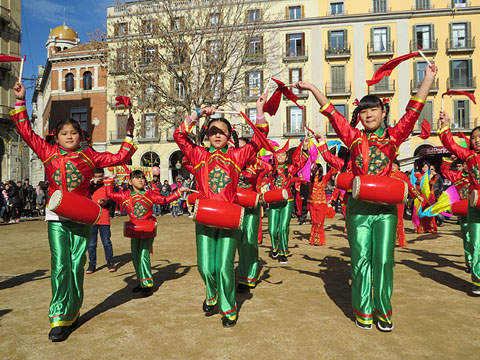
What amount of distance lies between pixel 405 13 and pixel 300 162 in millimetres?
25867

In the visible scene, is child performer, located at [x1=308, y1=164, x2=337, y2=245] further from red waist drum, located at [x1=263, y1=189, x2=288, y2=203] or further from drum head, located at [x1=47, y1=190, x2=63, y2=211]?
drum head, located at [x1=47, y1=190, x2=63, y2=211]

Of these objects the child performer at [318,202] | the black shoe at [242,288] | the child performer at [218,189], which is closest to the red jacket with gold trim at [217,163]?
the child performer at [218,189]

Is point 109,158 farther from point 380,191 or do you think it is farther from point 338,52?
point 338,52

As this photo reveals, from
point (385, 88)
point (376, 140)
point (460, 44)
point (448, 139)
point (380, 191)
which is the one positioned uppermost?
point (460, 44)

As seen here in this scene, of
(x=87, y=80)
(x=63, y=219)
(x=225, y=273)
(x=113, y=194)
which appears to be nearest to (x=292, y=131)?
(x=87, y=80)

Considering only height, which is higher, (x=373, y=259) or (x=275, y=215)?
(x=275, y=215)

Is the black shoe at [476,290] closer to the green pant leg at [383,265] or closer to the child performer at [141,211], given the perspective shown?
the green pant leg at [383,265]

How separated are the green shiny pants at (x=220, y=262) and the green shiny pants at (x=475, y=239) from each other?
3377mm

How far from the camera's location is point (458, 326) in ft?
12.8

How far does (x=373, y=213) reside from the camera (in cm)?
382

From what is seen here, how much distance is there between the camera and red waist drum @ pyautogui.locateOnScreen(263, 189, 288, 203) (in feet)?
21.3

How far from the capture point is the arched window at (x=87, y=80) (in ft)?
111

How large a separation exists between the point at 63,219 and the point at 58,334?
1.13 m

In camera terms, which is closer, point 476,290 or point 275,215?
point 476,290
